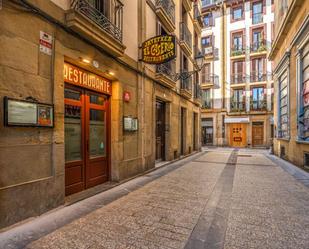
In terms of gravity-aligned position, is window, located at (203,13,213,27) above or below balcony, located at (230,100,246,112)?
above

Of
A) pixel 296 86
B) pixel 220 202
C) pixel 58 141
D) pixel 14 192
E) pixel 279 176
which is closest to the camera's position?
pixel 14 192

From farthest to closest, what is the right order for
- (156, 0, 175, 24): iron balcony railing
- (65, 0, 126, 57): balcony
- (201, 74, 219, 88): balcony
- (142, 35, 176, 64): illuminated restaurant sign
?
1. (201, 74, 219, 88): balcony
2. (156, 0, 175, 24): iron balcony railing
3. (142, 35, 176, 64): illuminated restaurant sign
4. (65, 0, 126, 57): balcony

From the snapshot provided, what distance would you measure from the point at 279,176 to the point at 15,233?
7.04 m

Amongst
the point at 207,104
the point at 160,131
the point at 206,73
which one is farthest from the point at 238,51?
the point at 160,131

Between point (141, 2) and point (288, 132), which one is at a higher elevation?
point (141, 2)

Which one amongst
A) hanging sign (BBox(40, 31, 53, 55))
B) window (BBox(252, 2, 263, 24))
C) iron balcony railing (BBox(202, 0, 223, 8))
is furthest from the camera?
iron balcony railing (BBox(202, 0, 223, 8))

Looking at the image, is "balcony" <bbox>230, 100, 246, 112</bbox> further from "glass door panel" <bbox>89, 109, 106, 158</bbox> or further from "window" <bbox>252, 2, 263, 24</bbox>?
"glass door panel" <bbox>89, 109, 106, 158</bbox>

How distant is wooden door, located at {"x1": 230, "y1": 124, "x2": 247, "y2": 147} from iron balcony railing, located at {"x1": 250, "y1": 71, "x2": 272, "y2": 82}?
15.2ft

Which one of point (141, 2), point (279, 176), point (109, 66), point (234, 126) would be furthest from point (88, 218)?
point (234, 126)

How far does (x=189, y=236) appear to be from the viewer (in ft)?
9.30

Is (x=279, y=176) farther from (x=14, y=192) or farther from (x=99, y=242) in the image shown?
(x=14, y=192)

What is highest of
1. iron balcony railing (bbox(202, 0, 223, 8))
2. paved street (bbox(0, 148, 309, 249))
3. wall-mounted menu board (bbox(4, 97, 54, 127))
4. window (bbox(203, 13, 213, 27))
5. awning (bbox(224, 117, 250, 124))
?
iron balcony railing (bbox(202, 0, 223, 8))

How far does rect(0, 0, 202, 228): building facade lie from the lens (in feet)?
10.2

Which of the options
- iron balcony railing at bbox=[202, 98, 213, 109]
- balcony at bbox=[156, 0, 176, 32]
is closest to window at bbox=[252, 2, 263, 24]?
iron balcony railing at bbox=[202, 98, 213, 109]
